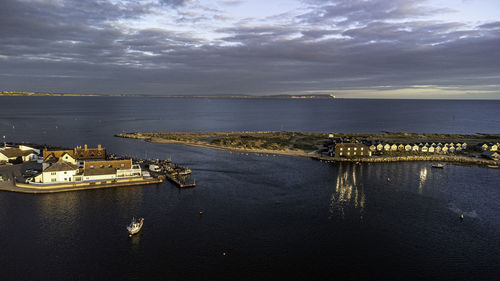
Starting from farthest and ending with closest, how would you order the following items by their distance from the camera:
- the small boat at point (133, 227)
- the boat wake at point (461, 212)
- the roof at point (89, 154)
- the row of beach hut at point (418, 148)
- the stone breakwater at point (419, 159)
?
the row of beach hut at point (418, 148) → the stone breakwater at point (419, 159) → the roof at point (89, 154) → the boat wake at point (461, 212) → the small boat at point (133, 227)

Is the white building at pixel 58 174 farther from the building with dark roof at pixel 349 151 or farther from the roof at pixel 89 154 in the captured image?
the building with dark roof at pixel 349 151

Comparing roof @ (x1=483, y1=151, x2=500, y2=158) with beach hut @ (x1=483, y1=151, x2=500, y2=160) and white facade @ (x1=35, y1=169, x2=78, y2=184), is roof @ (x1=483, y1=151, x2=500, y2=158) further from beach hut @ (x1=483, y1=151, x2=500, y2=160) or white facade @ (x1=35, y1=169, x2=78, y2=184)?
white facade @ (x1=35, y1=169, x2=78, y2=184)

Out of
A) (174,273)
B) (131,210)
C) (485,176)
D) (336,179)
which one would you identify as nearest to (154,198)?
(131,210)

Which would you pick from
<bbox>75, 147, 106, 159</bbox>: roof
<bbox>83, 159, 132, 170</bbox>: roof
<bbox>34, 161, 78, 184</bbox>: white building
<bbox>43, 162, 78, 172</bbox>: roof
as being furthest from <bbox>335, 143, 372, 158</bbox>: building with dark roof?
<bbox>43, 162, 78, 172</bbox>: roof

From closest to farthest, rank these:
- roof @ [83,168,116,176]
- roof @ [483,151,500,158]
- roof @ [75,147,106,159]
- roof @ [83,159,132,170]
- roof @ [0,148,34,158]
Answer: roof @ [83,168,116,176] < roof @ [83,159,132,170] < roof @ [0,148,34,158] < roof @ [75,147,106,159] < roof @ [483,151,500,158]

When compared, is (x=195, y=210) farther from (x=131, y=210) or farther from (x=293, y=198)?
(x=293, y=198)

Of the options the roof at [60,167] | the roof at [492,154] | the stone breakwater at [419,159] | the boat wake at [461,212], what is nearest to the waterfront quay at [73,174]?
the roof at [60,167]

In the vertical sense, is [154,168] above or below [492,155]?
below

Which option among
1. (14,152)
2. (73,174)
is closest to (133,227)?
(73,174)

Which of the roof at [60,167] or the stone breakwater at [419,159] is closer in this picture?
the roof at [60,167]

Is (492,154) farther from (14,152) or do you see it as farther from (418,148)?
(14,152)

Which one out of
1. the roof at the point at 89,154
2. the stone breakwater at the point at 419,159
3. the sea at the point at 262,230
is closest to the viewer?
the sea at the point at 262,230
